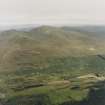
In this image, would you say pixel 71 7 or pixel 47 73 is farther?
pixel 71 7

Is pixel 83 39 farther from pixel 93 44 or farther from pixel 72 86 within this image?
pixel 72 86

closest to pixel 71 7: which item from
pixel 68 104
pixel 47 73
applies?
pixel 47 73

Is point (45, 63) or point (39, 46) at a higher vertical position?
point (39, 46)

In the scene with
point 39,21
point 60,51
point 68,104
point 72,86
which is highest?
point 39,21

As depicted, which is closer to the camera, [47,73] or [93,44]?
[47,73]

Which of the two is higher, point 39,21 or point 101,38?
point 39,21

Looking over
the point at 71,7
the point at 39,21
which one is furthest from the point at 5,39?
the point at 71,7

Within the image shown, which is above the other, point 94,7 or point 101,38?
point 94,7

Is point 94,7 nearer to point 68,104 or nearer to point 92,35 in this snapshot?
point 92,35

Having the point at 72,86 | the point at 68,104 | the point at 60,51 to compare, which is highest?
the point at 60,51
